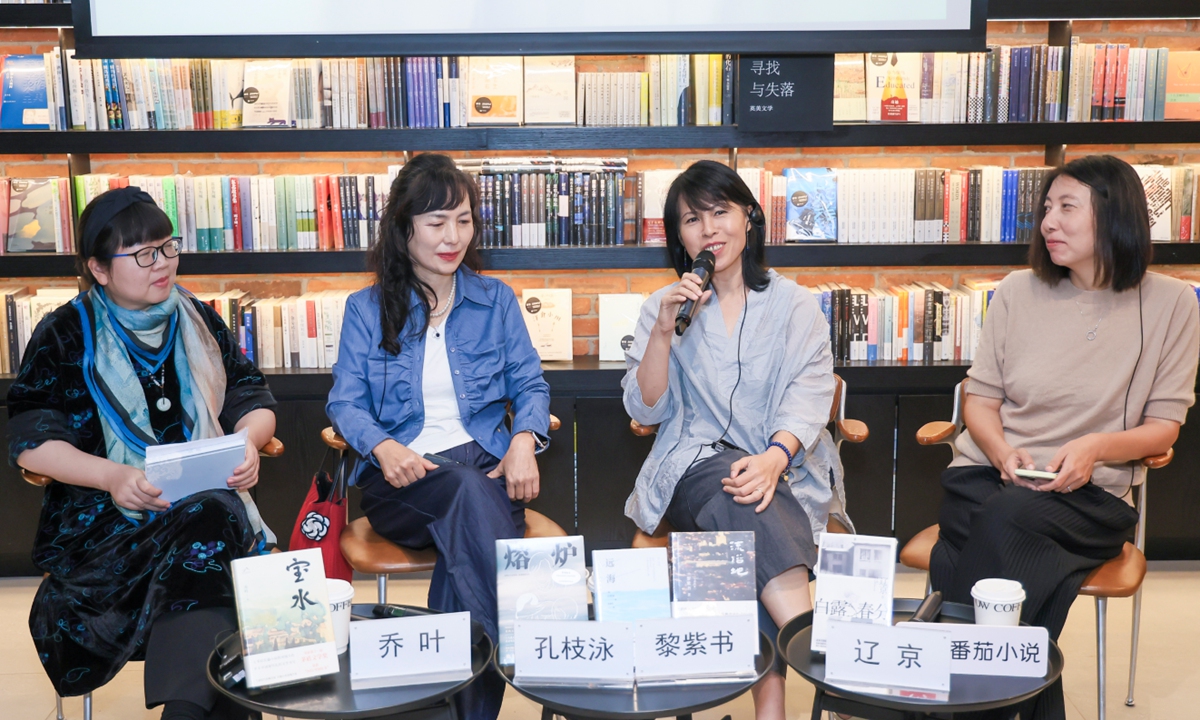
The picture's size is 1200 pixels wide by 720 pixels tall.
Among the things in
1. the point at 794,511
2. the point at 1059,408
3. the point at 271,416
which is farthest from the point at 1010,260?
the point at 271,416

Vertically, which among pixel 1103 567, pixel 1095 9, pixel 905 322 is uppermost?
pixel 1095 9

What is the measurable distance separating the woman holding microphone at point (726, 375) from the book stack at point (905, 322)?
0.95 metres

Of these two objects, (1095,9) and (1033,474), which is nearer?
(1033,474)

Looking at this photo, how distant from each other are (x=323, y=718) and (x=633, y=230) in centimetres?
222

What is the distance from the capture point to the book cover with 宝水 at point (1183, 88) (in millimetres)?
→ 3414

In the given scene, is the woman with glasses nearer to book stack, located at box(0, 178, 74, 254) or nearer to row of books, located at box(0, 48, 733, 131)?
row of books, located at box(0, 48, 733, 131)

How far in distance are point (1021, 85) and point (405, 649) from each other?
2766mm

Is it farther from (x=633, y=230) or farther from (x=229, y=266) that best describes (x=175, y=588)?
(x=633, y=230)

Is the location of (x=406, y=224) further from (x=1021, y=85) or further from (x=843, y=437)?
(x=1021, y=85)

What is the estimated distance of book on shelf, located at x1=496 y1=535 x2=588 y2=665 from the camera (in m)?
1.71

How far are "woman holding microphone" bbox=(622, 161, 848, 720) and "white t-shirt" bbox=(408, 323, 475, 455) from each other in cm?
42

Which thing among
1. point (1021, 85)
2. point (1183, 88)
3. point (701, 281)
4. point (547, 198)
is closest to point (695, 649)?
point (701, 281)

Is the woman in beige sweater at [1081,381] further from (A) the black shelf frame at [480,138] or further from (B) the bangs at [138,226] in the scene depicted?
(B) the bangs at [138,226]

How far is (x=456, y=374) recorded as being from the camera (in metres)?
2.55
